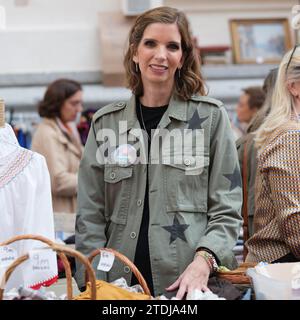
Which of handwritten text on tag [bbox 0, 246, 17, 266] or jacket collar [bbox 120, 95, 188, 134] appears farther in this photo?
jacket collar [bbox 120, 95, 188, 134]

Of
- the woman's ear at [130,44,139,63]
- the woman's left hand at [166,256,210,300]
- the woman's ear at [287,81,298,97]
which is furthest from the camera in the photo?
the woman's ear at [287,81,298,97]

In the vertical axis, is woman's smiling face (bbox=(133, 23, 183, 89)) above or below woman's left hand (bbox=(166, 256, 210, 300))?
above

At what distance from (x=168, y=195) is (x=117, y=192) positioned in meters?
0.21

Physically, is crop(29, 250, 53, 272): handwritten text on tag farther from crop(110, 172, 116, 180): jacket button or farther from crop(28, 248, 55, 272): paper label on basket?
crop(110, 172, 116, 180): jacket button

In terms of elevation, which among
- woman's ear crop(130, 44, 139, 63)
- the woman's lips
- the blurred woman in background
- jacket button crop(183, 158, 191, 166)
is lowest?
the blurred woman in background

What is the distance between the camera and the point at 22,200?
9.69 ft

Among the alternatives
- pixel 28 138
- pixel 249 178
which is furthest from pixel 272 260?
pixel 28 138

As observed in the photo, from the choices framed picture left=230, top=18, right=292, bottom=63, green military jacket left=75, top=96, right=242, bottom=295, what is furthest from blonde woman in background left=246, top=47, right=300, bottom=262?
framed picture left=230, top=18, right=292, bottom=63

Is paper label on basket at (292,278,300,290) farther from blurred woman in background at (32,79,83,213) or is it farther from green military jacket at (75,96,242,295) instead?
blurred woman in background at (32,79,83,213)

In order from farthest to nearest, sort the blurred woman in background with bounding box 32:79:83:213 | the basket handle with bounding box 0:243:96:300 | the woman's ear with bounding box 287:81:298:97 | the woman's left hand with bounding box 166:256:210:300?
the blurred woman in background with bounding box 32:79:83:213 → the woman's ear with bounding box 287:81:298:97 → the woman's left hand with bounding box 166:256:210:300 → the basket handle with bounding box 0:243:96:300

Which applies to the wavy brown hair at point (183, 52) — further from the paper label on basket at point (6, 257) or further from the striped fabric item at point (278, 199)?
the paper label on basket at point (6, 257)

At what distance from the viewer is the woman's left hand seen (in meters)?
2.61

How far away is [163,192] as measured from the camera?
286cm

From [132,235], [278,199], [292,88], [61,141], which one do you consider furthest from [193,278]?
[61,141]
